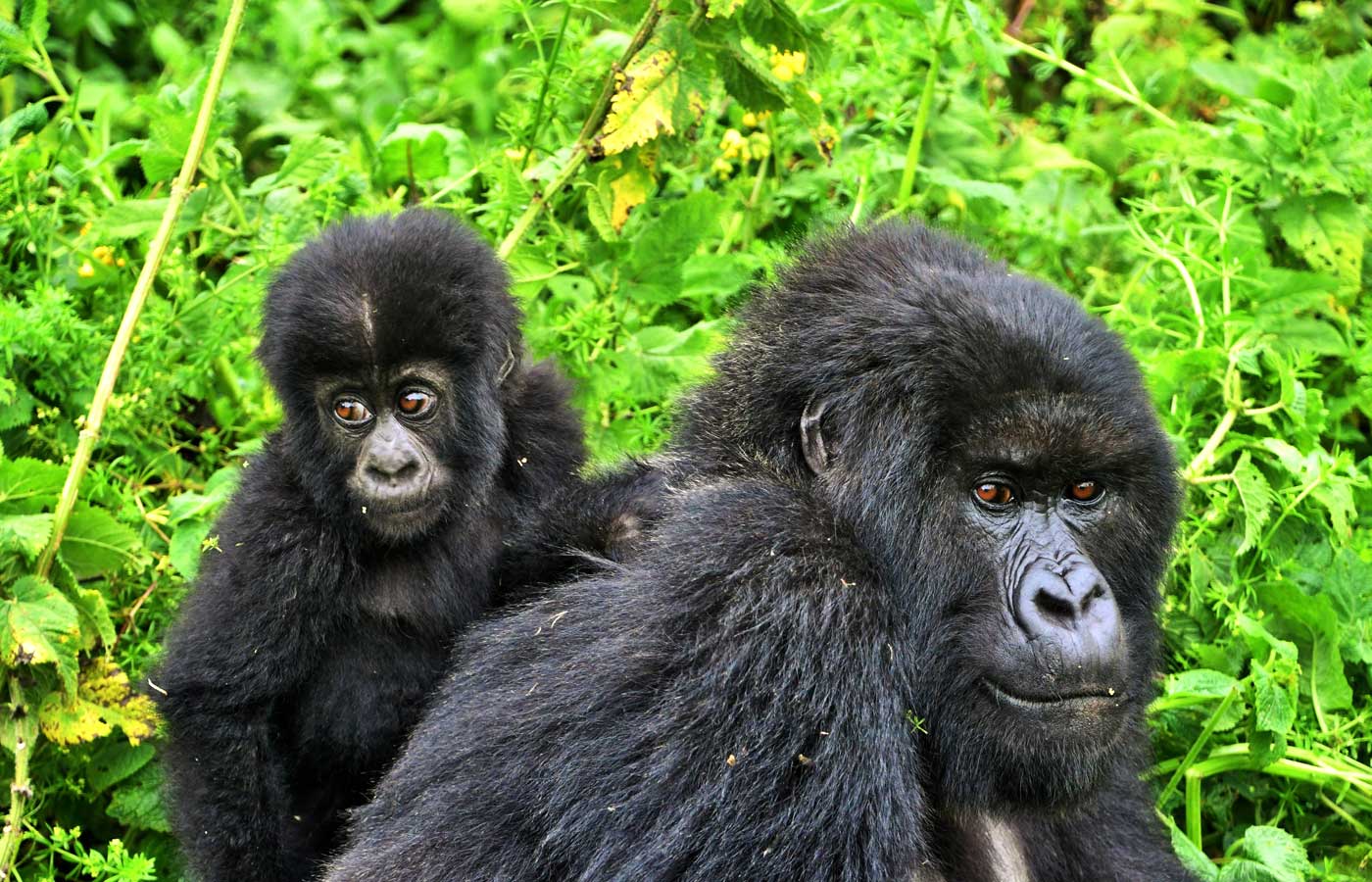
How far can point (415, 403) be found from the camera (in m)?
3.98

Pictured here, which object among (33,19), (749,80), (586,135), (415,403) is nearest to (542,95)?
(586,135)

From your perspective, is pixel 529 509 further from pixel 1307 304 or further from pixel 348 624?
pixel 1307 304

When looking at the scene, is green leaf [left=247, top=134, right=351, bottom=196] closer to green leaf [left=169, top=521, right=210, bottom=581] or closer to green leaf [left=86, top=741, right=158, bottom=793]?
green leaf [left=169, top=521, right=210, bottom=581]

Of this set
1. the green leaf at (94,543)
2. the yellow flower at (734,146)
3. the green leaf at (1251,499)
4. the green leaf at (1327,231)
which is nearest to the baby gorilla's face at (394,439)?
the green leaf at (94,543)

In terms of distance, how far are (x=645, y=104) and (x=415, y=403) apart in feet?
3.41

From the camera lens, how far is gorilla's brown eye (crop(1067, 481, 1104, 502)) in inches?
118

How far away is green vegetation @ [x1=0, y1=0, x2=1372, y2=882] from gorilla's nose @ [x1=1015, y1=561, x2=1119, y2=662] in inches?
39.9

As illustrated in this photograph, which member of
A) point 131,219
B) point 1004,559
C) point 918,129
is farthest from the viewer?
point 918,129

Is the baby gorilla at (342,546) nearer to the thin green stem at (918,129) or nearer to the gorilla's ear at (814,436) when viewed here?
the gorilla's ear at (814,436)

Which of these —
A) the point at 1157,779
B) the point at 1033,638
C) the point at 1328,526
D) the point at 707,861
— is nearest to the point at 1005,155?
the point at 1328,526

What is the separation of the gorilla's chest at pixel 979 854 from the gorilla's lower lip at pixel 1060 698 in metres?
0.37

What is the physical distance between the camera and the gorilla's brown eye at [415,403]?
13.0 ft

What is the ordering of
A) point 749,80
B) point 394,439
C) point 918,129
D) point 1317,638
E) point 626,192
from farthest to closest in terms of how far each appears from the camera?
point 918,129
point 626,192
point 749,80
point 1317,638
point 394,439

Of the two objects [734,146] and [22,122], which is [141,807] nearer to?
[22,122]
